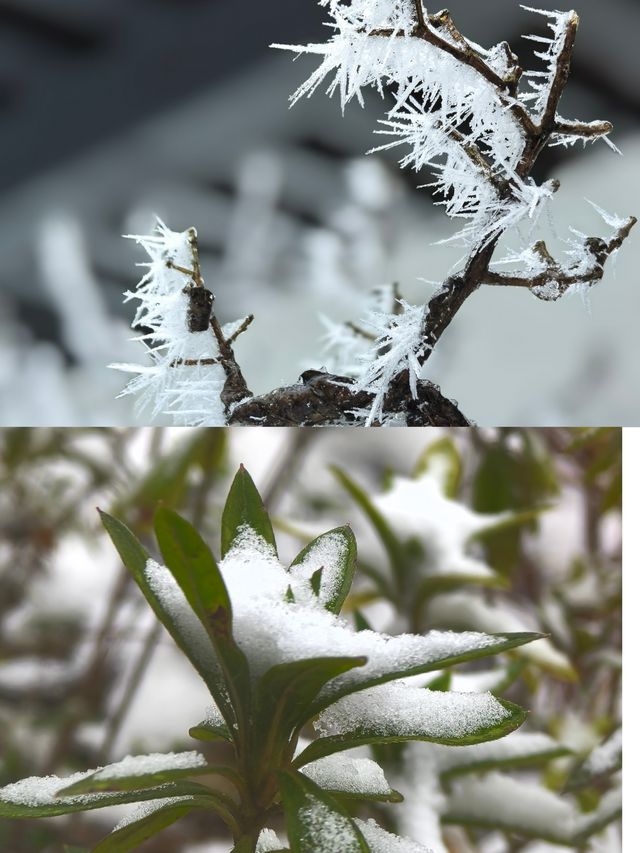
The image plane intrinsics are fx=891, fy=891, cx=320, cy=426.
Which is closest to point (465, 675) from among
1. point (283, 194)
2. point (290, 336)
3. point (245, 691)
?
point (245, 691)

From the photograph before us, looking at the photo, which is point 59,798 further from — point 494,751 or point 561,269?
point 561,269

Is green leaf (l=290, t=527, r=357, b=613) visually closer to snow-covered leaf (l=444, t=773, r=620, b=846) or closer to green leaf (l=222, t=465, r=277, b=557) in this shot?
green leaf (l=222, t=465, r=277, b=557)

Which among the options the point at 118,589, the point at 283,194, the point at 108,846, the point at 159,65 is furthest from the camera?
the point at 283,194

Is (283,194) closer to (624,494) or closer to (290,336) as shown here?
(290,336)

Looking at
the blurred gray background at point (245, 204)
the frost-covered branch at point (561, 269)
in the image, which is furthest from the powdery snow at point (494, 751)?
the blurred gray background at point (245, 204)

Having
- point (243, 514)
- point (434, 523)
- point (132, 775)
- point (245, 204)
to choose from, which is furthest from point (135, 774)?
point (245, 204)

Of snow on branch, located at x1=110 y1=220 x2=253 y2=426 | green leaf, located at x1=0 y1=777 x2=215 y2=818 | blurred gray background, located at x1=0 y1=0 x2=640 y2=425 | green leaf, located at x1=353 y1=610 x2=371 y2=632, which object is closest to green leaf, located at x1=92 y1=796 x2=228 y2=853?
green leaf, located at x1=0 y1=777 x2=215 y2=818
